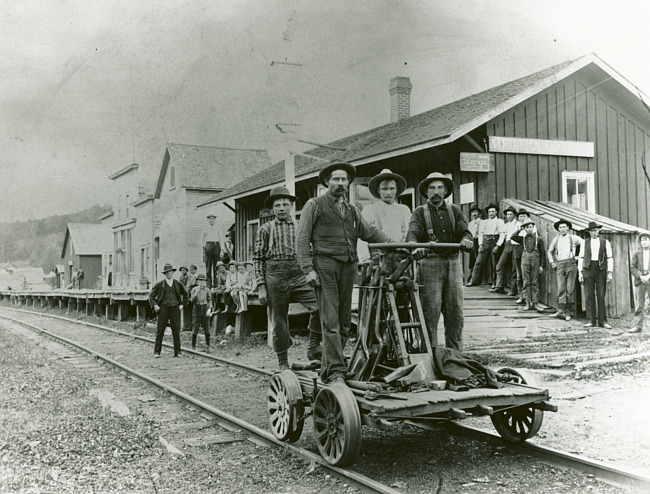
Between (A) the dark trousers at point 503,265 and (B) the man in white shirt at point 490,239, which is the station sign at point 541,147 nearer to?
(B) the man in white shirt at point 490,239

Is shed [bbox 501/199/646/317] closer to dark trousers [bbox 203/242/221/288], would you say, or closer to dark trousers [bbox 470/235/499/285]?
dark trousers [bbox 470/235/499/285]

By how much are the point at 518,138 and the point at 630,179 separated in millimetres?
3455

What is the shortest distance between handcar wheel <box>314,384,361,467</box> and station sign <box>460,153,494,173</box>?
954cm

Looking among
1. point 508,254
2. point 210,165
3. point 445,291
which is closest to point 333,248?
point 445,291

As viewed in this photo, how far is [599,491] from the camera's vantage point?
4.18m

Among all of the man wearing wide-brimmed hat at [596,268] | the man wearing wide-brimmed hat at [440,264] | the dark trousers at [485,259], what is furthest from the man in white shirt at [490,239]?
the man wearing wide-brimmed hat at [440,264]

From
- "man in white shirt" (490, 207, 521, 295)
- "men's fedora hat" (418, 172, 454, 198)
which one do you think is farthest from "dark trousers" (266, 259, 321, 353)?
"man in white shirt" (490, 207, 521, 295)

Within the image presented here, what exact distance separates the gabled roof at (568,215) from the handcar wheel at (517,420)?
7458 mm

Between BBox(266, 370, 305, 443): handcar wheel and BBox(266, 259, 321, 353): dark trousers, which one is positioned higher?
BBox(266, 259, 321, 353): dark trousers

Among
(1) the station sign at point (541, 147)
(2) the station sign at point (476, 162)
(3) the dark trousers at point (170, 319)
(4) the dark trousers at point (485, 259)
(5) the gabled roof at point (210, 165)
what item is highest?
(5) the gabled roof at point (210, 165)

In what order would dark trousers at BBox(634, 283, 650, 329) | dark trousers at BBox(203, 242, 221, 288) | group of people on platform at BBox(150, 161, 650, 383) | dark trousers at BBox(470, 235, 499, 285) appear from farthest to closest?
dark trousers at BBox(203, 242, 221, 288)
dark trousers at BBox(470, 235, 499, 285)
dark trousers at BBox(634, 283, 650, 329)
group of people on platform at BBox(150, 161, 650, 383)

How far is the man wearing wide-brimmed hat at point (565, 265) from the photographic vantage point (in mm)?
11695

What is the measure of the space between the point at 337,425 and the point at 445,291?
185 centimetres

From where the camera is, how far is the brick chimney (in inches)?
765
